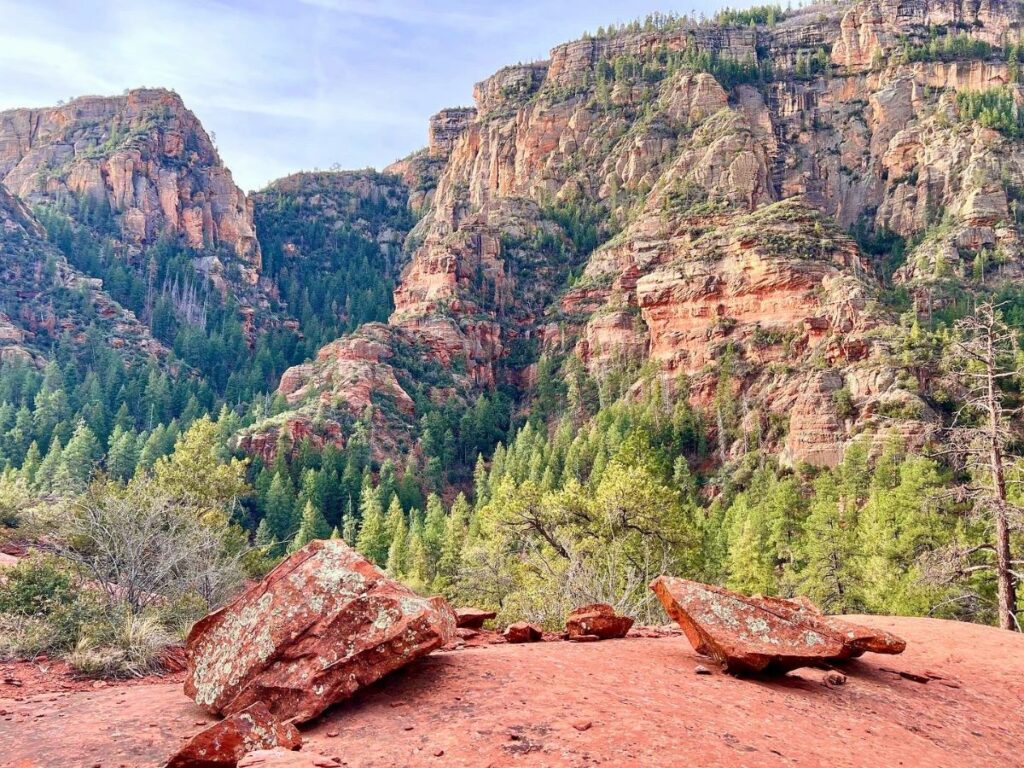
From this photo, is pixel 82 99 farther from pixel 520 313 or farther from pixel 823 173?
pixel 823 173

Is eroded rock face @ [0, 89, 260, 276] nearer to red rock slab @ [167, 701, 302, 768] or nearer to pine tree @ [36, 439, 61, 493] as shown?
pine tree @ [36, 439, 61, 493]

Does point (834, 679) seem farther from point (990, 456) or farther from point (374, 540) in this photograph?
point (374, 540)

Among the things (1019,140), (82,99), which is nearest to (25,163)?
(82,99)

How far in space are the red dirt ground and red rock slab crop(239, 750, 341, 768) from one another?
0.26 metres

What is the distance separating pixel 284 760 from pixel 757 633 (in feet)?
20.6

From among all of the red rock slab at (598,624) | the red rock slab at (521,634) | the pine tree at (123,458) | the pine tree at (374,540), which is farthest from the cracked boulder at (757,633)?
the pine tree at (123,458)

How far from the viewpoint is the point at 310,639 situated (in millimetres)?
7555

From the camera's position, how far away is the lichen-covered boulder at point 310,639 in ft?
23.4

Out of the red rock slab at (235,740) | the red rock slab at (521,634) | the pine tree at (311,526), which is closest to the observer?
the red rock slab at (235,740)

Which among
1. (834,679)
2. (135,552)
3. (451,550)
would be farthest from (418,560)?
(834,679)

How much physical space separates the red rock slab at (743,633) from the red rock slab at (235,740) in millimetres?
5465

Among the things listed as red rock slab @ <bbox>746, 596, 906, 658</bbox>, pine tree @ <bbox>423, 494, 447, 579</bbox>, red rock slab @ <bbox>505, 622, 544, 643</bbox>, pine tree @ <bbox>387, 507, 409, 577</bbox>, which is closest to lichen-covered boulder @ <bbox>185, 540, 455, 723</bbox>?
red rock slab @ <bbox>505, 622, 544, 643</bbox>

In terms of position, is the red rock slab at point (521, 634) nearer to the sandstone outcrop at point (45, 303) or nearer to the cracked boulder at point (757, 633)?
the cracked boulder at point (757, 633)

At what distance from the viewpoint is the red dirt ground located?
5.87 metres
